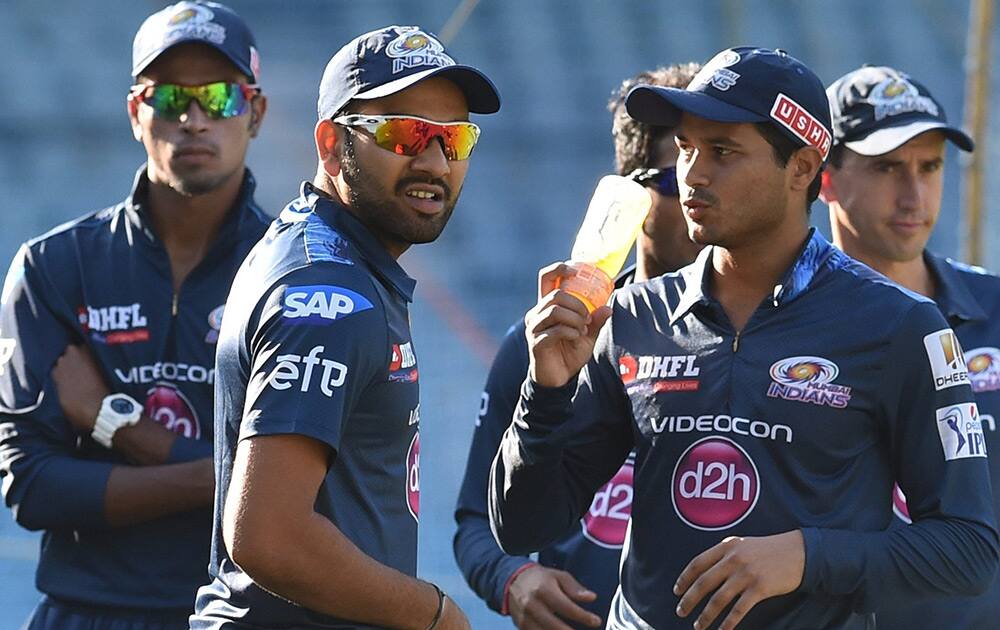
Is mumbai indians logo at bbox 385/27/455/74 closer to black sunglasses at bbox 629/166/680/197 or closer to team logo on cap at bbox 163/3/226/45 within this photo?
black sunglasses at bbox 629/166/680/197

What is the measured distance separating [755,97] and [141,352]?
1.61m

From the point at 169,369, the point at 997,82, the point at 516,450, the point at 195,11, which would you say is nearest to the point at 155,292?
the point at 169,369

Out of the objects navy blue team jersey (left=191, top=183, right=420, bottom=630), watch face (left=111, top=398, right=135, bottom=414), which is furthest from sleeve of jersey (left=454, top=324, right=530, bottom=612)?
navy blue team jersey (left=191, top=183, right=420, bottom=630)

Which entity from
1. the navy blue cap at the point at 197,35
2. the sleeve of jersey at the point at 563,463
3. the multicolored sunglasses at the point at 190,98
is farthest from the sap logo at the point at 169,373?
the sleeve of jersey at the point at 563,463

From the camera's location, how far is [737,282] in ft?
9.69

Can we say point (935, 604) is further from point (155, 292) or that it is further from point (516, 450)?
point (155, 292)

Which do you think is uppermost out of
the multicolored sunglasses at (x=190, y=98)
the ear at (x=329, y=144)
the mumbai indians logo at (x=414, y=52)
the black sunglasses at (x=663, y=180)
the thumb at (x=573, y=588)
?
the mumbai indians logo at (x=414, y=52)

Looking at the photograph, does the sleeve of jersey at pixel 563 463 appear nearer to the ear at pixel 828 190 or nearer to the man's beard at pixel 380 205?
the man's beard at pixel 380 205

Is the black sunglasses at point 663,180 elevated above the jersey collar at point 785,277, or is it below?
above

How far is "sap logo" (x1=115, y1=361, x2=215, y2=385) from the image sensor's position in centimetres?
357

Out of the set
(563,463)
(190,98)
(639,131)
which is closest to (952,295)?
(639,131)

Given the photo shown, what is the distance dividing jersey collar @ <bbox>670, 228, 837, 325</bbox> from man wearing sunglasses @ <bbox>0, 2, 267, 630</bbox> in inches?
46.5

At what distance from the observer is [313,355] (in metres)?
2.36

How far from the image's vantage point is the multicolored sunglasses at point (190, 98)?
12.4 feet
